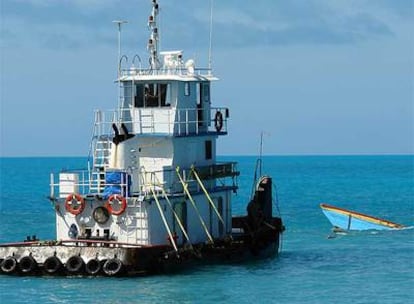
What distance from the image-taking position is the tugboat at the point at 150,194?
142 feet

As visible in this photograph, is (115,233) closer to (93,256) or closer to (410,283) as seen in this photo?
(93,256)

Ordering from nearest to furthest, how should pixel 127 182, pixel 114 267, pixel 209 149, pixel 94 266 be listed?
pixel 114 267, pixel 94 266, pixel 127 182, pixel 209 149

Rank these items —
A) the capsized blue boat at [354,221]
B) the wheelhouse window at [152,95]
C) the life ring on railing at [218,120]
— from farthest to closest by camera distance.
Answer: the capsized blue boat at [354,221] < the life ring on railing at [218,120] < the wheelhouse window at [152,95]

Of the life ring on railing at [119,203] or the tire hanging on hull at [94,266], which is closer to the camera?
the tire hanging on hull at [94,266]


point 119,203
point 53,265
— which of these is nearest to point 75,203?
point 119,203

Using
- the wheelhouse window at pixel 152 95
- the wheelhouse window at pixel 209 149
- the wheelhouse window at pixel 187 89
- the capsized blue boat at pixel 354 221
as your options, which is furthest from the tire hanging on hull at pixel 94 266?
the capsized blue boat at pixel 354 221

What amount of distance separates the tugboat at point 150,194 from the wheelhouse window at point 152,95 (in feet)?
0.12

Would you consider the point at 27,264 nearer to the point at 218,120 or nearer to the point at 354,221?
the point at 218,120

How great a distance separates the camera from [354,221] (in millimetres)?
68188

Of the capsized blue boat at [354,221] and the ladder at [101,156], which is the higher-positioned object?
the ladder at [101,156]

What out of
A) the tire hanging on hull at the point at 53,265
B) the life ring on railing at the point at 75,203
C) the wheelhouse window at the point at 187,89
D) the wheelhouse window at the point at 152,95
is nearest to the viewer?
the tire hanging on hull at the point at 53,265

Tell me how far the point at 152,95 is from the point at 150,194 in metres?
3.97

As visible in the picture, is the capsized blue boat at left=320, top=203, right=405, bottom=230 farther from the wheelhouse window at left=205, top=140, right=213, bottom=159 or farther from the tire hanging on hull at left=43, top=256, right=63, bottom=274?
the tire hanging on hull at left=43, top=256, right=63, bottom=274

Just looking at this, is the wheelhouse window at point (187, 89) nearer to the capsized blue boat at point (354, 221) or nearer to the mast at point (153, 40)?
the mast at point (153, 40)
